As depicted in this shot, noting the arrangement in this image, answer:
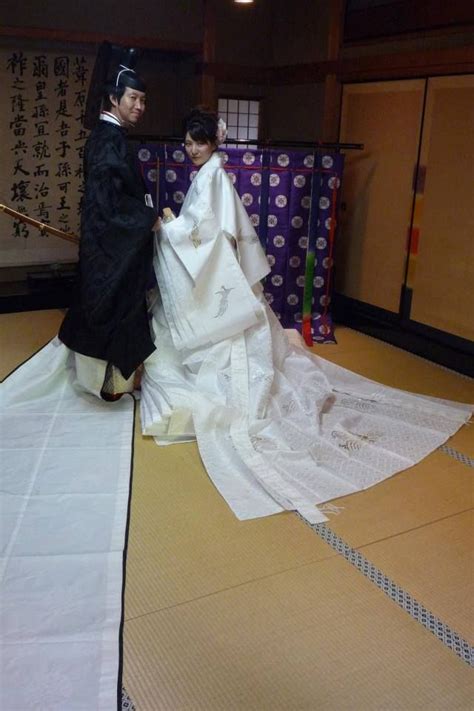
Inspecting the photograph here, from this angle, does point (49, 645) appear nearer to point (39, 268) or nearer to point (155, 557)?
point (155, 557)

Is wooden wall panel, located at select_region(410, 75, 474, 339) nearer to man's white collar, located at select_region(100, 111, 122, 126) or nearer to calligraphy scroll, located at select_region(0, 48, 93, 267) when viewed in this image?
man's white collar, located at select_region(100, 111, 122, 126)

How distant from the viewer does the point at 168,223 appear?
3254 millimetres

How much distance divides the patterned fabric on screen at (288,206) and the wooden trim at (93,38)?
1223 millimetres

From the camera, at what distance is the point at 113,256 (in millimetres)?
3166

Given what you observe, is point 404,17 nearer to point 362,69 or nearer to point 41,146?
point 362,69

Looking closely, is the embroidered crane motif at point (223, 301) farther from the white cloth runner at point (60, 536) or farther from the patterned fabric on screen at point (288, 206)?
the patterned fabric on screen at point (288, 206)

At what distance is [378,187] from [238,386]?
2.37 m

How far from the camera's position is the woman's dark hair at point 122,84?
9.98ft

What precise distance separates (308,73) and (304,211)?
1.37 meters

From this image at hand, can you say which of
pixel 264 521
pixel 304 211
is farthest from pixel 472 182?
pixel 264 521

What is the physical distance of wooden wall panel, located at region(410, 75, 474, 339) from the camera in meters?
4.07

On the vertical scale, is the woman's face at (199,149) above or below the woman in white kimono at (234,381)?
above

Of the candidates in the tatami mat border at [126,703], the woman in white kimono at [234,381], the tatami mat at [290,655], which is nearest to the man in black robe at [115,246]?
the woman in white kimono at [234,381]

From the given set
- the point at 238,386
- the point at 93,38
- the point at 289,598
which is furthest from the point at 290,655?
the point at 93,38
